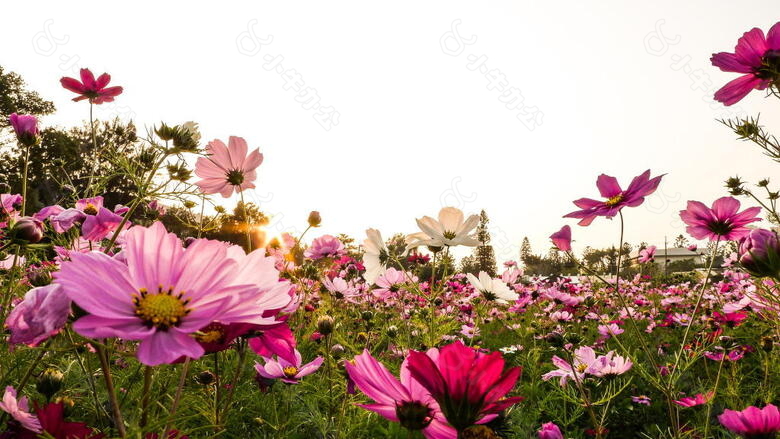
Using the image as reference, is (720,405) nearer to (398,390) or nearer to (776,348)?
(776,348)

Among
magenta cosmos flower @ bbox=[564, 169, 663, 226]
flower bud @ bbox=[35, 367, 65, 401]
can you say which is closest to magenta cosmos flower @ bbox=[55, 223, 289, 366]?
flower bud @ bbox=[35, 367, 65, 401]

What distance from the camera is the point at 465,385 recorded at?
1.38ft

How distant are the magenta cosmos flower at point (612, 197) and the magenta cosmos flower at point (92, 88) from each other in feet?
6.44

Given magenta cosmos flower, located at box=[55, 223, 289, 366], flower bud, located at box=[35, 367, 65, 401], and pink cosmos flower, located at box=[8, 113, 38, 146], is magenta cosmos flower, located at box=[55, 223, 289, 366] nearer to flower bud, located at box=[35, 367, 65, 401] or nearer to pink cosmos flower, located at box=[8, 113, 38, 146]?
flower bud, located at box=[35, 367, 65, 401]

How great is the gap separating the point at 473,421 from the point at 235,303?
0.25m

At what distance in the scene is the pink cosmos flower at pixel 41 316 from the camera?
380 mm

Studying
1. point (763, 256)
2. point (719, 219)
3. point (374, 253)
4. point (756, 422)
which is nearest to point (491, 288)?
point (374, 253)

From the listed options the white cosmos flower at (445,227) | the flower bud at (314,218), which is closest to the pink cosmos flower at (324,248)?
the flower bud at (314,218)

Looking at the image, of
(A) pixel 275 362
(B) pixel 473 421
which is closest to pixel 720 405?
(A) pixel 275 362

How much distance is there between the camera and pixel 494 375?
417mm

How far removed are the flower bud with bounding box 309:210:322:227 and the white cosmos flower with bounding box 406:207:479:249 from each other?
967mm

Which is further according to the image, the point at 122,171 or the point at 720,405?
the point at 720,405

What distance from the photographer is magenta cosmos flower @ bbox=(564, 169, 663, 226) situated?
1.01 m

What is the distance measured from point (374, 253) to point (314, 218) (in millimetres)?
662
